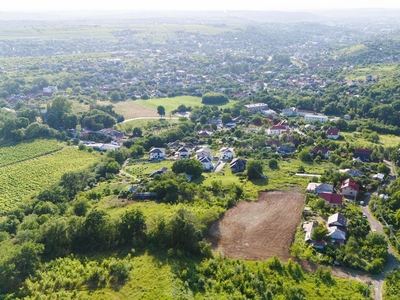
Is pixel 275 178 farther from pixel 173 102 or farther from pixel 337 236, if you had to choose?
pixel 173 102

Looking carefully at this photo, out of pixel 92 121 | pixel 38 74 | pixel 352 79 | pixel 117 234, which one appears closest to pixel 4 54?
pixel 38 74

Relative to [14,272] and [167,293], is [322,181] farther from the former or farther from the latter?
[14,272]

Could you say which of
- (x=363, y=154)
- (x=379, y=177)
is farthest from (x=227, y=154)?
(x=379, y=177)

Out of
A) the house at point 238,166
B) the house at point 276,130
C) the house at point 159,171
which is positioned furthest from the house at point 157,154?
the house at point 276,130

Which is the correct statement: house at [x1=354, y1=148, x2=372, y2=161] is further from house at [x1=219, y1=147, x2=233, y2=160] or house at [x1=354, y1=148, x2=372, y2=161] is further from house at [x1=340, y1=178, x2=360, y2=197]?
house at [x1=219, y1=147, x2=233, y2=160]

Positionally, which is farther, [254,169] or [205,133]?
[205,133]

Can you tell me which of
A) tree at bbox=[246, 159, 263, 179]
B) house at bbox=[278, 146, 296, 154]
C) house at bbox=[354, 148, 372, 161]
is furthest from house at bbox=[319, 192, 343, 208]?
house at bbox=[278, 146, 296, 154]
